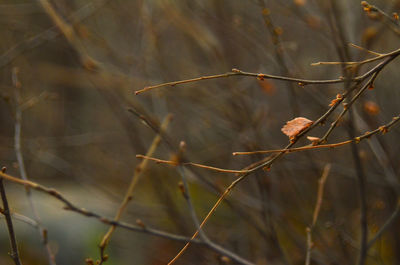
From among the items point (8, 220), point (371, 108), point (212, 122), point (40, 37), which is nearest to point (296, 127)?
point (8, 220)

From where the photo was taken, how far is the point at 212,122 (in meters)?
3.34

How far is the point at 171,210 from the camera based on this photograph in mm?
3203

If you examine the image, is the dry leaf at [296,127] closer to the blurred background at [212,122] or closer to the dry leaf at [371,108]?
the blurred background at [212,122]

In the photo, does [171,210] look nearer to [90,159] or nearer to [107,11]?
[107,11]

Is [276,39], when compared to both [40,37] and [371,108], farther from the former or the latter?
[40,37]

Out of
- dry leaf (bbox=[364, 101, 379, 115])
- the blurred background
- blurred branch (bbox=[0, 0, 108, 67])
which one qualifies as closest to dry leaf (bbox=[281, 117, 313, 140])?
the blurred background

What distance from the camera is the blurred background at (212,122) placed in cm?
277

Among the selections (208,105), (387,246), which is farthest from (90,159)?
(387,246)

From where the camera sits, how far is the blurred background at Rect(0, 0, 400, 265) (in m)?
2.77

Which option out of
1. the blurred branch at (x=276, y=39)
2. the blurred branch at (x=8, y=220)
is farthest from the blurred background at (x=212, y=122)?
the blurred branch at (x=8, y=220)

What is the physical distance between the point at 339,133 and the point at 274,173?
1026mm

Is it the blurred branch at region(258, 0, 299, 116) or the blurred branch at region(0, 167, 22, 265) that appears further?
→ the blurred branch at region(258, 0, 299, 116)

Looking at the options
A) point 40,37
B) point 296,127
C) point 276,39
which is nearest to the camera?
point 296,127

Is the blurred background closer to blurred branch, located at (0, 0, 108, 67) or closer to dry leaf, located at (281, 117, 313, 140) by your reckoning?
blurred branch, located at (0, 0, 108, 67)
